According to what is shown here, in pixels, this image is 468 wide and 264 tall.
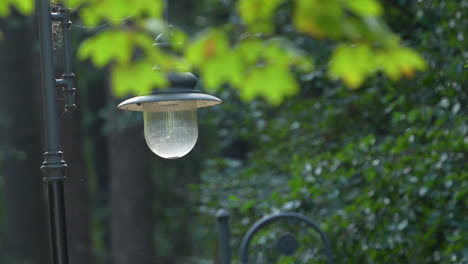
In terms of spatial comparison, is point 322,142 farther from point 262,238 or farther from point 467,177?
point 467,177

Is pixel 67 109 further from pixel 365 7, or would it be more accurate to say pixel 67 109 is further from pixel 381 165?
pixel 381 165

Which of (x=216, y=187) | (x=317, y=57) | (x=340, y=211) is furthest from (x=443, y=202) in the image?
(x=216, y=187)

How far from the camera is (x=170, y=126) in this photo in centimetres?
477

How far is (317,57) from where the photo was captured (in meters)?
8.48

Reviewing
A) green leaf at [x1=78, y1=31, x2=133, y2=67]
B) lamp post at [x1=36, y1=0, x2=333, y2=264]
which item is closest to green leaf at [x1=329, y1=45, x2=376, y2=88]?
green leaf at [x1=78, y1=31, x2=133, y2=67]

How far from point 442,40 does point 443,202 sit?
1.43 metres

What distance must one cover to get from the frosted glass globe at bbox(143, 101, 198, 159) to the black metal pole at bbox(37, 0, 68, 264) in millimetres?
574

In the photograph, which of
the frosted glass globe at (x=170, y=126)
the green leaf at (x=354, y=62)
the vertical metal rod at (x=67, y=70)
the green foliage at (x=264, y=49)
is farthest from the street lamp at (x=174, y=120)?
the green leaf at (x=354, y=62)

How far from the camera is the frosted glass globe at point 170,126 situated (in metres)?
4.76

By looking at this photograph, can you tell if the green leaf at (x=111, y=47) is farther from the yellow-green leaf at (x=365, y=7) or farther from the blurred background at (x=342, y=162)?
the blurred background at (x=342, y=162)

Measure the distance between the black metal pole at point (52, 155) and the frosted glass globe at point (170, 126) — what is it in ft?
1.88

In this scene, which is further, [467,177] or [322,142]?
[322,142]

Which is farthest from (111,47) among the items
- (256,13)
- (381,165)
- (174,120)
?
(381,165)

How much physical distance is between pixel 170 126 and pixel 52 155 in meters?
0.70
